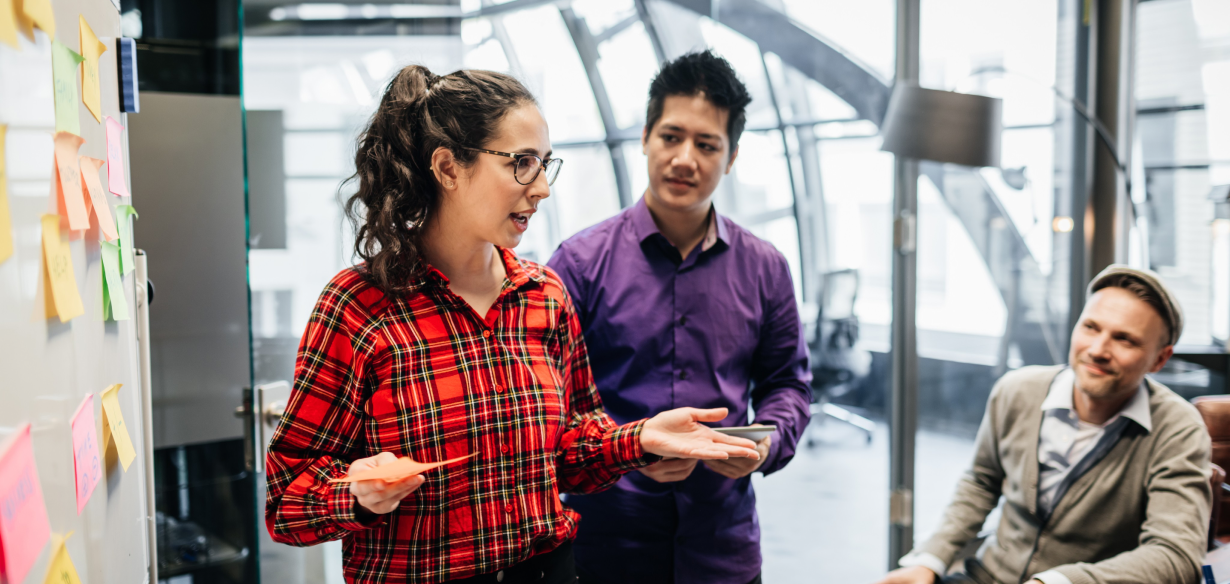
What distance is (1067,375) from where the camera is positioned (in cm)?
209

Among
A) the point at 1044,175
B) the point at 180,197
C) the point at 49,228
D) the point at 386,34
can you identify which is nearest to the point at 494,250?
the point at 49,228

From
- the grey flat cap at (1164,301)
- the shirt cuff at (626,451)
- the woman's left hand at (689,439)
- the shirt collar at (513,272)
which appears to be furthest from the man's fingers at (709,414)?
the grey flat cap at (1164,301)

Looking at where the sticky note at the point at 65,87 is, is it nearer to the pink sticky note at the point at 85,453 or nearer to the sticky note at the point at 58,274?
the sticky note at the point at 58,274

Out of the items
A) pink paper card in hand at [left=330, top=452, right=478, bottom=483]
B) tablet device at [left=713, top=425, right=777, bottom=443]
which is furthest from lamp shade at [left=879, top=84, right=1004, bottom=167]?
pink paper card in hand at [left=330, top=452, right=478, bottom=483]

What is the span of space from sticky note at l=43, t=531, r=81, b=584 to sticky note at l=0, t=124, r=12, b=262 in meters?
0.32

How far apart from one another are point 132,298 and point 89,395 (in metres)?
0.31

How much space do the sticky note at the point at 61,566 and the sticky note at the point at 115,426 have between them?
21 centimetres

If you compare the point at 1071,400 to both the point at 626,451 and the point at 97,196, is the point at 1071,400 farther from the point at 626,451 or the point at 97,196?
the point at 97,196

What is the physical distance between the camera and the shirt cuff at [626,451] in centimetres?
138

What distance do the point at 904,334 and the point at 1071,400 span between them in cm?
109

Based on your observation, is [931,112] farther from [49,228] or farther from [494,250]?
[49,228]

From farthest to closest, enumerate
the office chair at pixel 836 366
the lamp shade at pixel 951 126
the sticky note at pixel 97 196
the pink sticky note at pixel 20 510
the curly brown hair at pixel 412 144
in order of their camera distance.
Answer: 1. the office chair at pixel 836 366
2. the lamp shade at pixel 951 126
3. the curly brown hair at pixel 412 144
4. the sticky note at pixel 97 196
5. the pink sticky note at pixel 20 510

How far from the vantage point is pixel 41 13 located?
2.45ft

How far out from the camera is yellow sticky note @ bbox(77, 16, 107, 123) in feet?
3.01
